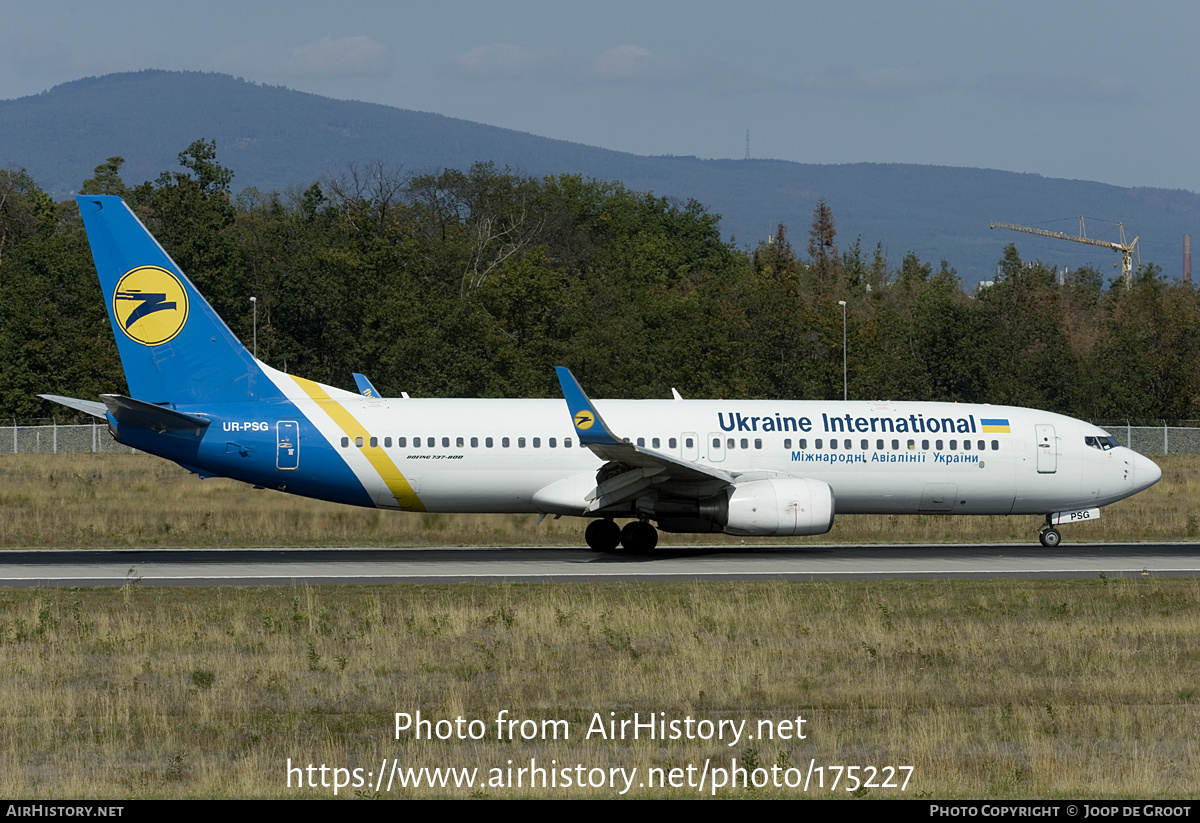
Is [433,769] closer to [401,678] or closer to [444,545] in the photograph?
[401,678]

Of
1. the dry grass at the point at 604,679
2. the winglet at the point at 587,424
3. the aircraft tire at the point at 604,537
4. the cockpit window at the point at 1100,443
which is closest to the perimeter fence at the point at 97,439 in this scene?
the cockpit window at the point at 1100,443

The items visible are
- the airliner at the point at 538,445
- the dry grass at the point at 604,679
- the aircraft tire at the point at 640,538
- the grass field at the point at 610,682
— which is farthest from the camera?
the aircraft tire at the point at 640,538

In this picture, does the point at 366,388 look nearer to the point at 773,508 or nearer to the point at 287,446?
the point at 287,446

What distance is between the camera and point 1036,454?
3150cm

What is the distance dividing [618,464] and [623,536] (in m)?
2.16

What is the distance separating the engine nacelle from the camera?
2788cm

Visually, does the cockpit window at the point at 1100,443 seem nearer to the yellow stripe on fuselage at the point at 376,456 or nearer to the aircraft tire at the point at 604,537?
the aircraft tire at the point at 604,537

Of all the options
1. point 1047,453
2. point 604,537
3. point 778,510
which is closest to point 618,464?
point 604,537

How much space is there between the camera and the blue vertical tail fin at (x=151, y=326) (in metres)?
29.1

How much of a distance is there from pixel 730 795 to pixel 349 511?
25.5 m

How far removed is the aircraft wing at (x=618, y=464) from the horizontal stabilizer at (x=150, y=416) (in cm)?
749

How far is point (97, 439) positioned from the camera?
67562 millimetres

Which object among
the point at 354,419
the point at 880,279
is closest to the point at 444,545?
the point at 354,419

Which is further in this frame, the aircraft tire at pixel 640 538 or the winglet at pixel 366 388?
the winglet at pixel 366 388
